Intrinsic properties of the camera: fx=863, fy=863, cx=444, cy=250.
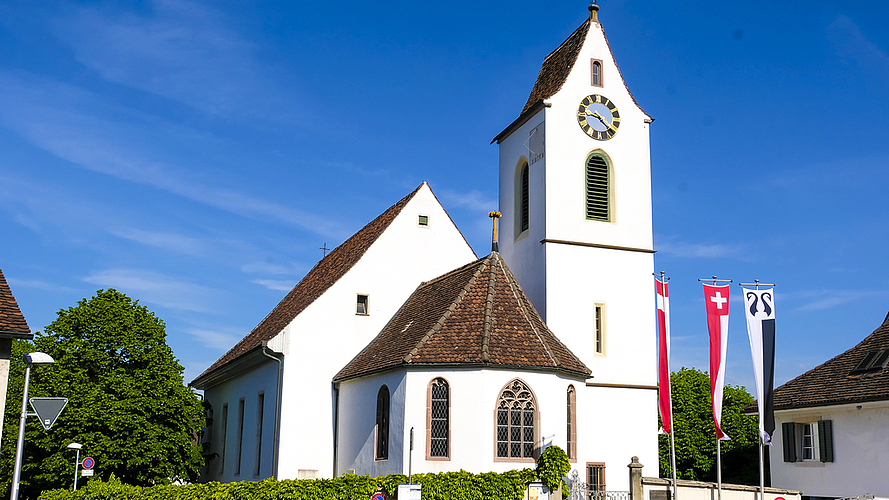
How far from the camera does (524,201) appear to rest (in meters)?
32.0

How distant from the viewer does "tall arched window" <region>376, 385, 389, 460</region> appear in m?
24.3

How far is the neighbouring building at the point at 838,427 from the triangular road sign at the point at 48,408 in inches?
938

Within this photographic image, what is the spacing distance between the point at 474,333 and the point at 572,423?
3727 mm

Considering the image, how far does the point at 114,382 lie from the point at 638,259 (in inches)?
765

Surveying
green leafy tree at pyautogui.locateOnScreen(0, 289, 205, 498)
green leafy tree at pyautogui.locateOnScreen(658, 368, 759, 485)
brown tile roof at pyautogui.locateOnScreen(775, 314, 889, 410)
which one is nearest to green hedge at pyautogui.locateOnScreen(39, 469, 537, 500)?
green leafy tree at pyautogui.locateOnScreen(0, 289, 205, 498)

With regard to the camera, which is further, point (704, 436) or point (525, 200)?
point (704, 436)

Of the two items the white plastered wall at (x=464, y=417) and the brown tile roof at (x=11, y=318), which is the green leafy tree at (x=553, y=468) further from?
the brown tile roof at (x=11, y=318)

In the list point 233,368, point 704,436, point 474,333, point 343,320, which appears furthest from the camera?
point 704,436

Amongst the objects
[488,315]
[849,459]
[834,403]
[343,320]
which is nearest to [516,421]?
[488,315]

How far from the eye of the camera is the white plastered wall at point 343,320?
2797 cm

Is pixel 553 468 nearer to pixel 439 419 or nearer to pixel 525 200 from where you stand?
pixel 439 419

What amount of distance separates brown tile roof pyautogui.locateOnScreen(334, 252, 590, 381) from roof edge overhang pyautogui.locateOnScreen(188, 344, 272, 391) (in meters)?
3.70

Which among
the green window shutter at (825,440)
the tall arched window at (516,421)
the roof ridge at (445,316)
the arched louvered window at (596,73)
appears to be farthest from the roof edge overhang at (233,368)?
the green window shutter at (825,440)

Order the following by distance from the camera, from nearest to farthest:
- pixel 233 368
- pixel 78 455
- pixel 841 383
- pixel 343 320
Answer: pixel 343 320 < pixel 78 455 < pixel 841 383 < pixel 233 368
